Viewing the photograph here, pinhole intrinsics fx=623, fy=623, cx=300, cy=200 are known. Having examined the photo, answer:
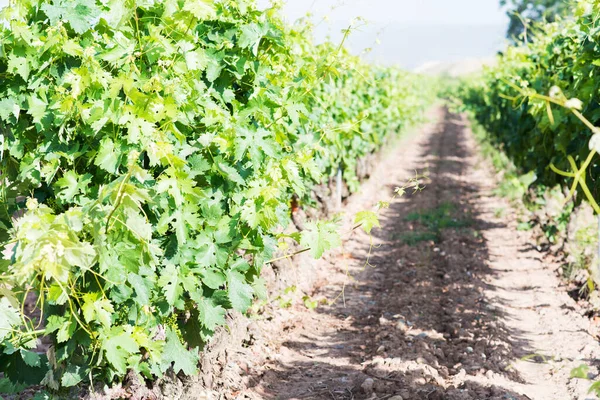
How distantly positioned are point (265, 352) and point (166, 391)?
1394 millimetres

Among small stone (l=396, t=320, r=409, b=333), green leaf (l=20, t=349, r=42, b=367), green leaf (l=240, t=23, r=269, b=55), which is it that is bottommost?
small stone (l=396, t=320, r=409, b=333)

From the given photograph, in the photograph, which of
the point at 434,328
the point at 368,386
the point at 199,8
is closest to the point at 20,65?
the point at 199,8

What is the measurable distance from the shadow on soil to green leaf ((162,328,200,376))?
1.05 m

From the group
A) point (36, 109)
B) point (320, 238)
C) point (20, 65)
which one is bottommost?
point (320, 238)

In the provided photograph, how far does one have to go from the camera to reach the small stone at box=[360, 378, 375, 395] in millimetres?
3916

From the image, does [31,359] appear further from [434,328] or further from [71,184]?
[434,328]

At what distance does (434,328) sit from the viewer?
522 centimetres

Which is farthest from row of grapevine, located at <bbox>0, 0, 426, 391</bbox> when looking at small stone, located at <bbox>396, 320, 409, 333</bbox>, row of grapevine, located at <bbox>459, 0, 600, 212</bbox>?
small stone, located at <bbox>396, 320, 409, 333</bbox>

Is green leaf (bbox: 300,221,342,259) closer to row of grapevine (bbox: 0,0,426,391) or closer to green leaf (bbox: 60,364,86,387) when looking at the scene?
row of grapevine (bbox: 0,0,426,391)

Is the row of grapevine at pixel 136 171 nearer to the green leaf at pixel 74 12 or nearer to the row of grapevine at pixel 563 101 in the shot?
the green leaf at pixel 74 12

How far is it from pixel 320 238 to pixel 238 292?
1.81 ft

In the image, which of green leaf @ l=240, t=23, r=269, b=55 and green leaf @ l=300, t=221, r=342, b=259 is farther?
green leaf @ l=240, t=23, r=269, b=55

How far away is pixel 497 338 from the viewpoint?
493 cm

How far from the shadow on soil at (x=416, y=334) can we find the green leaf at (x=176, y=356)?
3.44 feet
